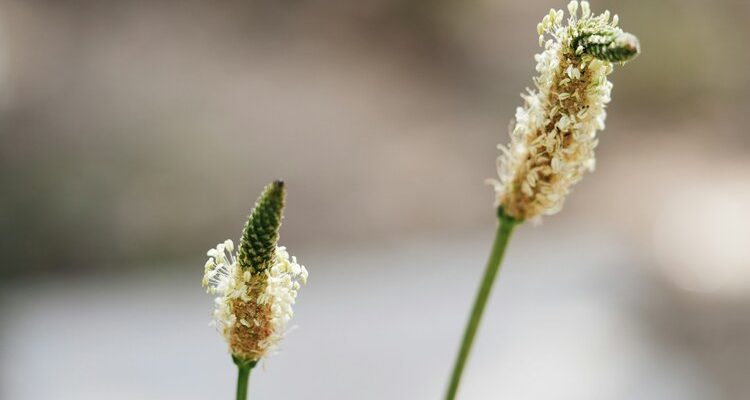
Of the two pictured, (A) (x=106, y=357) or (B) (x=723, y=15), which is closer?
(A) (x=106, y=357)

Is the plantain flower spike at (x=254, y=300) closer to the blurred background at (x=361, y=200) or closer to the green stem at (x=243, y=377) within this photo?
the green stem at (x=243, y=377)

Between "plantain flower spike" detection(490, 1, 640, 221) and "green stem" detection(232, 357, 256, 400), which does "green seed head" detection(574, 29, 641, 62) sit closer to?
"plantain flower spike" detection(490, 1, 640, 221)

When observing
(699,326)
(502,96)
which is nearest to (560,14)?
(699,326)

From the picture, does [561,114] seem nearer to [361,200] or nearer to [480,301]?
[480,301]

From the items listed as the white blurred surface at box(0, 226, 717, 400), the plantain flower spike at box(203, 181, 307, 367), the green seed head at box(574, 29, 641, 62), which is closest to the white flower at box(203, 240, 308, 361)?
the plantain flower spike at box(203, 181, 307, 367)

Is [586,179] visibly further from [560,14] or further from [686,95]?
[560,14]

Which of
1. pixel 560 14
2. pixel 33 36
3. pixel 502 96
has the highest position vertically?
pixel 502 96

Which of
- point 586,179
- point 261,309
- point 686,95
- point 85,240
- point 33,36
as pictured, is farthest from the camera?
point 686,95

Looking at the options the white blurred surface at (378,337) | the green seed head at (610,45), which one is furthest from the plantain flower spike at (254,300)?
the white blurred surface at (378,337)
